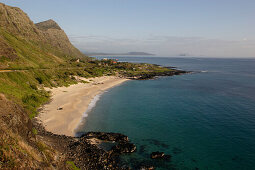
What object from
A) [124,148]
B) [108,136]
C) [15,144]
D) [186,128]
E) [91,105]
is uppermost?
[15,144]

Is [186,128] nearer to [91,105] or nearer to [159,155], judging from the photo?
[159,155]

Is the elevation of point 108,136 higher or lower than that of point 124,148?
higher

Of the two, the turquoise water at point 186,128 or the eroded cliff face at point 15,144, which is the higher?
the eroded cliff face at point 15,144

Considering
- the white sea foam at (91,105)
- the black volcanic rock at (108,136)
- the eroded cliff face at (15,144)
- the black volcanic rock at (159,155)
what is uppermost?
the eroded cliff face at (15,144)

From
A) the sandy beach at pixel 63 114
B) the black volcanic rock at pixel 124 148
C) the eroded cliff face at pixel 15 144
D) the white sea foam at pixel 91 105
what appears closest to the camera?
the eroded cliff face at pixel 15 144

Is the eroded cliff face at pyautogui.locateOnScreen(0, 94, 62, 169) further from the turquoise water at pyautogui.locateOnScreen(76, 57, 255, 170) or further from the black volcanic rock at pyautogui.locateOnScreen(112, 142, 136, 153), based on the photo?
the turquoise water at pyautogui.locateOnScreen(76, 57, 255, 170)

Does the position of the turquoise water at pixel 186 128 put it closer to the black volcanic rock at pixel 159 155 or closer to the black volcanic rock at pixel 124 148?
the black volcanic rock at pixel 159 155

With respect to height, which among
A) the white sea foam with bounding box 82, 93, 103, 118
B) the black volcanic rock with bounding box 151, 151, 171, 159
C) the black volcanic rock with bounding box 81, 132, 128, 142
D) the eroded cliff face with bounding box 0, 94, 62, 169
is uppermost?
the eroded cliff face with bounding box 0, 94, 62, 169

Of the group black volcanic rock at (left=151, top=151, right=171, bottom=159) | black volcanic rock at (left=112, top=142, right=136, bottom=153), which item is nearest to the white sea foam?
black volcanic rock at (left=112, top=142, right=136, bottom=153)

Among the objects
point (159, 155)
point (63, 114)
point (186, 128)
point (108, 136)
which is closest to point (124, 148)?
point (108, 136)

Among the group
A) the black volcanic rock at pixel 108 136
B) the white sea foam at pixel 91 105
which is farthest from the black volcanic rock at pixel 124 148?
the white sea foam at pixel 91 105

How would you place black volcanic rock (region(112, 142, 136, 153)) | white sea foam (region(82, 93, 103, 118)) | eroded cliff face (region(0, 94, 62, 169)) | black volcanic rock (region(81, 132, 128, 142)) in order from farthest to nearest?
white sea foam (region(82, 93, 103, 118))
black volcanic rock (region(81, 132, 128, 142))
black volcanic rock (region(112, 142, 136, 153))
eroded cliff face (region(0, 94, 62, 169))

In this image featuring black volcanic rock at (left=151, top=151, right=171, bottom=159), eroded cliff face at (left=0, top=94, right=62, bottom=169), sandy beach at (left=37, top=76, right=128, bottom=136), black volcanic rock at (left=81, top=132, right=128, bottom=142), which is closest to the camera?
eroded cliff face at (left=0, top=94, right=62, bottom=169)

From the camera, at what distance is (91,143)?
33.2 meters
